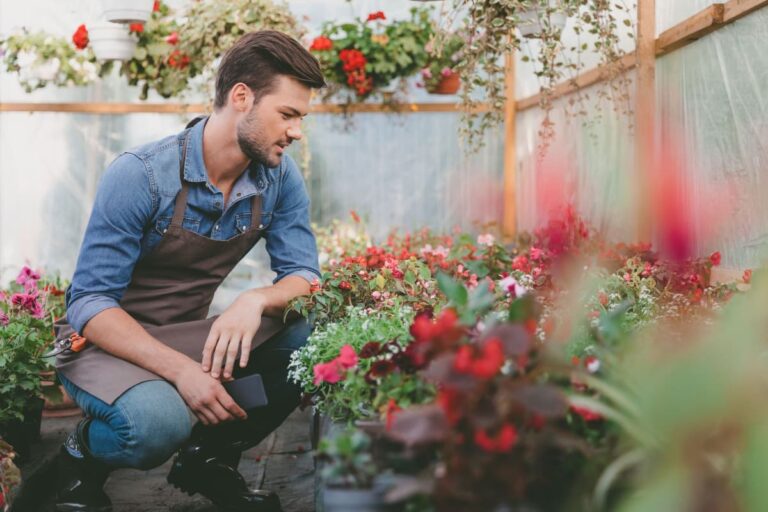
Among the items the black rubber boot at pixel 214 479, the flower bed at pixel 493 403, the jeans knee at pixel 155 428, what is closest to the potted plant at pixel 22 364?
the black rubber boot at pixel 214 479

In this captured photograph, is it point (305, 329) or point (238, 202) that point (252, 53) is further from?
point (305, 329)

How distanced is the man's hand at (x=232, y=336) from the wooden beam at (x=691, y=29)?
6.19 feet

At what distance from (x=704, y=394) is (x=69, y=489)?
2.03 meters

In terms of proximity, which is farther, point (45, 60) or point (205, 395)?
point (45, 60)

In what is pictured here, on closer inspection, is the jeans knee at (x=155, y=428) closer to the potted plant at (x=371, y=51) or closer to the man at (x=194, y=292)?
the man at (x=194, y=292)

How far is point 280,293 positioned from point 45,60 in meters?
3.76

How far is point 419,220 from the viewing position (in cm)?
639

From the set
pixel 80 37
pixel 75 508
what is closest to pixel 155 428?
pixel 75 508

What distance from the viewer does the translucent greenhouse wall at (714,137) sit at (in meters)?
3.02

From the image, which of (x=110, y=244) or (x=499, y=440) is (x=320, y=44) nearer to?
(x=110, y=244)

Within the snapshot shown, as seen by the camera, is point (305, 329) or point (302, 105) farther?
point (305, 329)

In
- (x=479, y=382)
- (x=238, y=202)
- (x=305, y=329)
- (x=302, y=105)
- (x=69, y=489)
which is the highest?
(x=302, y=105)

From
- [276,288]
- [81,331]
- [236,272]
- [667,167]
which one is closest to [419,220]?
[236,272]

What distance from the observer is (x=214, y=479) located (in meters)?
2.76
